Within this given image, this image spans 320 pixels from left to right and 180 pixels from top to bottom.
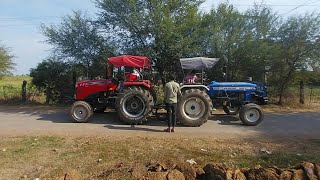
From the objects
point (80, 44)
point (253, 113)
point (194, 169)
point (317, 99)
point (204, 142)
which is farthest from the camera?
point (317, 99)

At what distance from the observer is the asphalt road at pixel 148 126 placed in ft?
37.5

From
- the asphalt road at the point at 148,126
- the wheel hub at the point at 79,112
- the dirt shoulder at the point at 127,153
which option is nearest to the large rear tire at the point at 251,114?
the asphalt road at the point at 148,126

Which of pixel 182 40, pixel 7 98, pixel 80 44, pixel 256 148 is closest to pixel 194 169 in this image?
pixel 256 148

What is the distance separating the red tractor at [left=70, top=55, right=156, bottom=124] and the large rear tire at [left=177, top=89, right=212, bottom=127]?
3.52 ft

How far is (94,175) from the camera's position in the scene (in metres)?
7.13

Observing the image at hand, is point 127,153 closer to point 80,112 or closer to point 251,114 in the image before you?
point 80,112

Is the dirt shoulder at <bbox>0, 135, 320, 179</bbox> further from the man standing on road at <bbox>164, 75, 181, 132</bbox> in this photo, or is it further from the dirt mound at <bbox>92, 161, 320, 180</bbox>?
the man standing on road at <bbox>164, 75, 181, 132</bbox>

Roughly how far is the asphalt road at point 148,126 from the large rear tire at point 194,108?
0.29m

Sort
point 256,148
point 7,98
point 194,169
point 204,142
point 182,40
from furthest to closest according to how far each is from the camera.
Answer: point 7,98, point 182,40, point 204,142, point 256,148, point 194,169

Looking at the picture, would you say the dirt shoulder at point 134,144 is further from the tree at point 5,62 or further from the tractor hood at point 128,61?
the tree at point 5,62

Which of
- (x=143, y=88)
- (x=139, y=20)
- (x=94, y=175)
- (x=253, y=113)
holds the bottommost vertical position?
(x=94, y=175)

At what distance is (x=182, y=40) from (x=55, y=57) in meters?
6.80

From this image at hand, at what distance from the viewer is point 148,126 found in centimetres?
1258

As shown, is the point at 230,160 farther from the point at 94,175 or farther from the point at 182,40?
the point at 182,40
